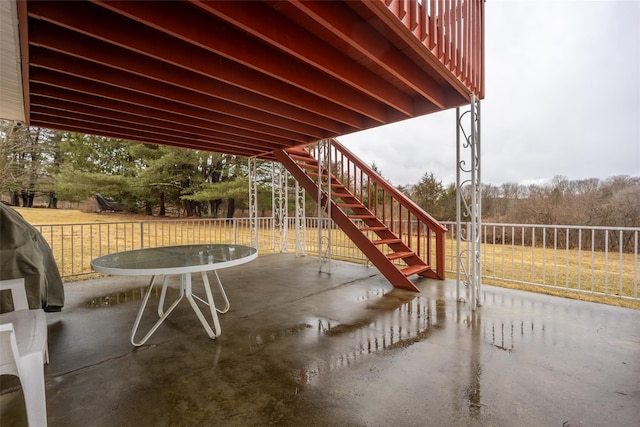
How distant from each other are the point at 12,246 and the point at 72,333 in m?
1.03

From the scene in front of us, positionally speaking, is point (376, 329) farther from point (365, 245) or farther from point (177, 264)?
point (177, 264)

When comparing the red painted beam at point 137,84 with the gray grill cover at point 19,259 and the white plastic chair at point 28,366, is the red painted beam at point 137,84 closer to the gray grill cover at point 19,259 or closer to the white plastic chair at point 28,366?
the gray grill cover at point 19,259

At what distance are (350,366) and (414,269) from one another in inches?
110

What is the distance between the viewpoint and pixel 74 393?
5.75 ft

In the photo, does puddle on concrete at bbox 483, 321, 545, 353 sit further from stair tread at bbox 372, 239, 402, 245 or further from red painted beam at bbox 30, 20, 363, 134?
red painted beam at bbox 30, 20, 363, 134

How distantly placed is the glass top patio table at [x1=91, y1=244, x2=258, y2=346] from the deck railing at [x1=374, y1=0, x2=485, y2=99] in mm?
2302

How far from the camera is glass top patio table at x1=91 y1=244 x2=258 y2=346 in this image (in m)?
2.06

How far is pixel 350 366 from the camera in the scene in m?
2.07

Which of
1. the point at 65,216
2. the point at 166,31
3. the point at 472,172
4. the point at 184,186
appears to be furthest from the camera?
the point at 184,186

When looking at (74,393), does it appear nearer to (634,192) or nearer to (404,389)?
(404,389)

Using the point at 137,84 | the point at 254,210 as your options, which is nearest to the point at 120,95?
the point at 137,84

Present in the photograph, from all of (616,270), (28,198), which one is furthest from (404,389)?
(28,198)

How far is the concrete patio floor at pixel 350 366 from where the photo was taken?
1.57 meters

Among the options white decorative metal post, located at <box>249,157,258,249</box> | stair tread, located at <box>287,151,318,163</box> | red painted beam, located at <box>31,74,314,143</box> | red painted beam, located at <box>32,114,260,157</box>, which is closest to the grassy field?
white decorative metal post, located at <box>249,157,258,249</box>
